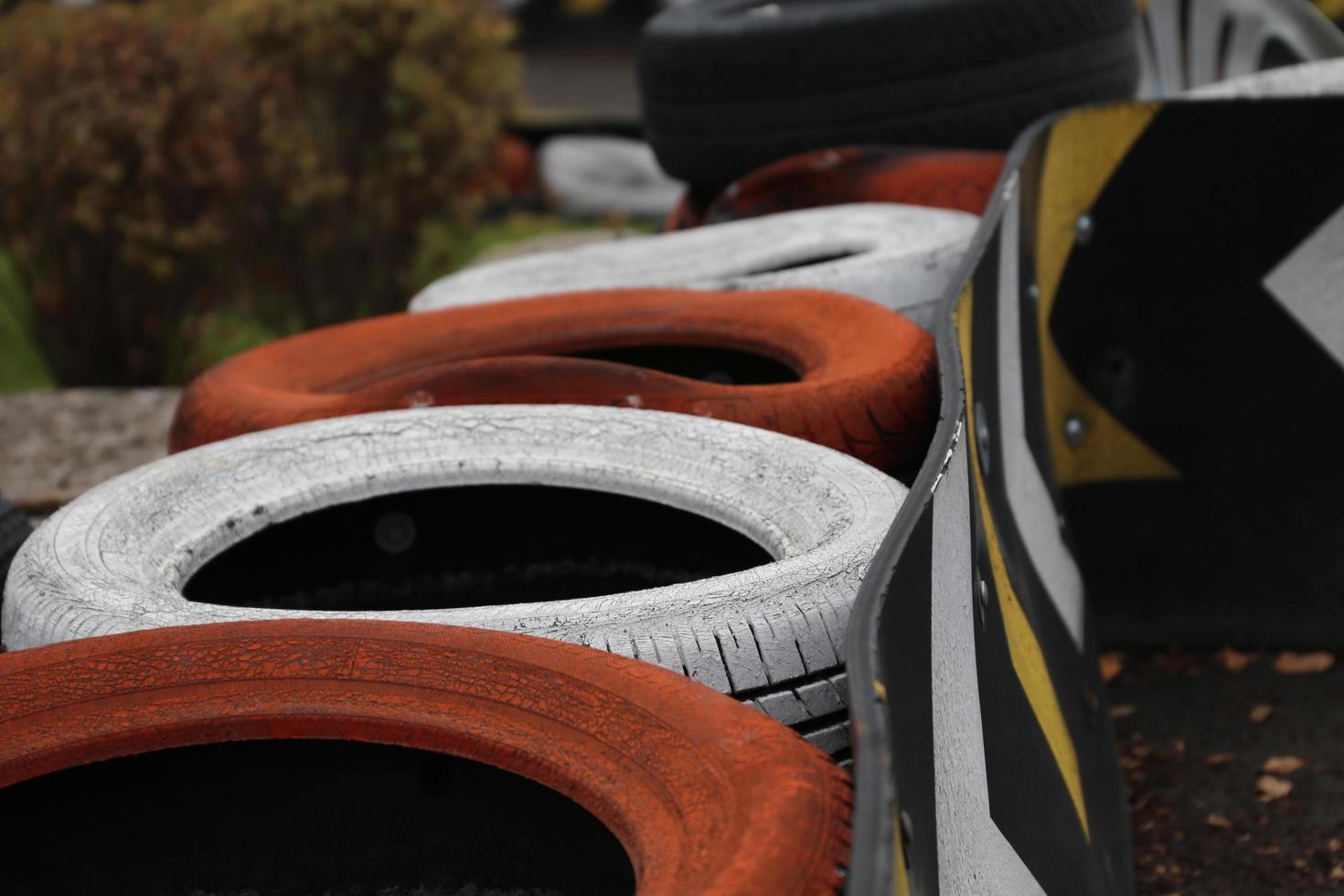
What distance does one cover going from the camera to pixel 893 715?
1.00 meters

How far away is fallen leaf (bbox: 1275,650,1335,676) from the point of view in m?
2.87

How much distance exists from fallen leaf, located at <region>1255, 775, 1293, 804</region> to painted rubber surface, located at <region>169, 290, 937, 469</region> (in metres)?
0.96

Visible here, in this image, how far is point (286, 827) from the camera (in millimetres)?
1299

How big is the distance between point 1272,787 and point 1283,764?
8cm

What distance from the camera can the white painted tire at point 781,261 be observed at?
8.64ft

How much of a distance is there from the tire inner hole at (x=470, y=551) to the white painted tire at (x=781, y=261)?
0.81 metres

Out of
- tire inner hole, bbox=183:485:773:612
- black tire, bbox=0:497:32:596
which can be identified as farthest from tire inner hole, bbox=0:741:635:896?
black tire, bbox=0:497:32:596

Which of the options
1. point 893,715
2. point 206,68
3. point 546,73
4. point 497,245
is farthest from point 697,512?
point 546,73

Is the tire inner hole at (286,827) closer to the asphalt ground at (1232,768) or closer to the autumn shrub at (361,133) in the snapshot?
the asphalt ground at (1232,768)

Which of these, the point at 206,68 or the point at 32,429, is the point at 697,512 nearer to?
the point at 32,429

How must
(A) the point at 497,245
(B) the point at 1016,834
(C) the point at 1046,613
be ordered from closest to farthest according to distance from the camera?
1. (B) the point at 1016,834
2. (C) the point at 1046,613
3. (A) the point at 497,245

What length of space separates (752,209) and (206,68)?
2870 millimetres

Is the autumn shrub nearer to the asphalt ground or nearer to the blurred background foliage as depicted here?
the blurred background foliage

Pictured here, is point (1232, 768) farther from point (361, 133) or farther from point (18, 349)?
point (18, 349)
